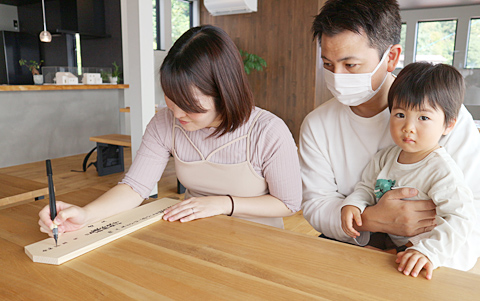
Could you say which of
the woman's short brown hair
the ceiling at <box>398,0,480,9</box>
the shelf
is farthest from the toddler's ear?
the ceiling at <box>398,0,480,9</box>

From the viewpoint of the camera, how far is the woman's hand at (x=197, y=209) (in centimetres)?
98

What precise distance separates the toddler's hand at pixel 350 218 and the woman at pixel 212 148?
0.15m

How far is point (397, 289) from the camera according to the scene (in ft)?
2.17

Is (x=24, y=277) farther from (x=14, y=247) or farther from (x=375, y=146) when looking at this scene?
(x=375, y=146)

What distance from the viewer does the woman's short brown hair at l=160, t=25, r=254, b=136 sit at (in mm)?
1017

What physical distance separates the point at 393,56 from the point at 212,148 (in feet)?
→ 2.19

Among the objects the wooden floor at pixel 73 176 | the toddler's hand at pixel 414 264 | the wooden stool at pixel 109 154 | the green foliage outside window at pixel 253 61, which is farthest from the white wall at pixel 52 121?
the toddler's hand at pixel 414 264

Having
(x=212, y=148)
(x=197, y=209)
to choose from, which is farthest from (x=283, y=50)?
(x=197, y=209)

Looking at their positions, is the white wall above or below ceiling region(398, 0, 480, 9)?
below

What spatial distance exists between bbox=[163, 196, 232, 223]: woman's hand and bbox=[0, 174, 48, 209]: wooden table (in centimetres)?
116

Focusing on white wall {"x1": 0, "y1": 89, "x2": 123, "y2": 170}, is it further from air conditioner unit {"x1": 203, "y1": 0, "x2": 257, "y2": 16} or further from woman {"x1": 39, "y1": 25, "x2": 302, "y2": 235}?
woman {"x1": 39, "y1": 25, "x2": 302, "y2": 235}

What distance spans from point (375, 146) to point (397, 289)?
689 millimetres

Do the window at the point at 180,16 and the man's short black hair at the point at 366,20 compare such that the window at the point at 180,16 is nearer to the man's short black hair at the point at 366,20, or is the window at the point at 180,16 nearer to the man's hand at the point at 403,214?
the man's short black hair at the point at 366,20

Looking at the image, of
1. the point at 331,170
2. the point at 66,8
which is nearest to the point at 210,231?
the point at 331,170
